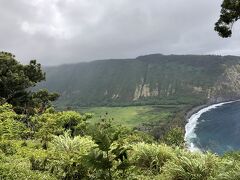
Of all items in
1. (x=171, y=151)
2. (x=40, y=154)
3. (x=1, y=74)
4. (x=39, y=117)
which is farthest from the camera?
(x=1, y=74)

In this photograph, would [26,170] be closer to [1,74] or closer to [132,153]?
[132,153]

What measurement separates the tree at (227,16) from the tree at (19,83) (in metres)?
31.8

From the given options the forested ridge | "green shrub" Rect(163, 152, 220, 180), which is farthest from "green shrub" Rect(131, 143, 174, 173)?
"green shrub" Rect(163, 152, 220, 180)

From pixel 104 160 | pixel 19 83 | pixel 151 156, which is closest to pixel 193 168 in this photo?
pixel 151 156

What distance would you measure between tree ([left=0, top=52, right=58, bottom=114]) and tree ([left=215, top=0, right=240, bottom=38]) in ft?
104

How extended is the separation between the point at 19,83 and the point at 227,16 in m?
35.6

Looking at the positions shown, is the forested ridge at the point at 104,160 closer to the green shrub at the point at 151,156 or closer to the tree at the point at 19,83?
the green shrub at the point at 151,156

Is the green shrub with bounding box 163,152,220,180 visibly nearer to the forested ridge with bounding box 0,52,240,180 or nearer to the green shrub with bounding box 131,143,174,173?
the forested ridge with bounding box 0,52,240,180

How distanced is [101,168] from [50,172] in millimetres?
3092

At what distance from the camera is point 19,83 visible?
49.8 metres

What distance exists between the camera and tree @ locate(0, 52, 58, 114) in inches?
1948

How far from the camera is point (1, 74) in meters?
50.8

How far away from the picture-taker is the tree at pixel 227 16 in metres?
18.3

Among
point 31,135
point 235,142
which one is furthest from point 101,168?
point 235,142
